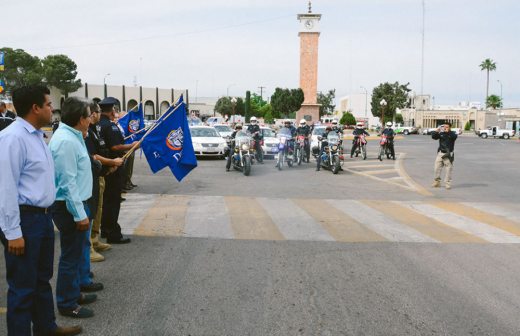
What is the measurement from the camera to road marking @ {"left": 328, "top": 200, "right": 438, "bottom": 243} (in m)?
7.85

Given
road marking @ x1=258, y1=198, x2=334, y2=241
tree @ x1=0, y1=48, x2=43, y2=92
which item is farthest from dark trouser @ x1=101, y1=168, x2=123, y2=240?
tree @ x1=0, y1=48, x2=43, y2=92

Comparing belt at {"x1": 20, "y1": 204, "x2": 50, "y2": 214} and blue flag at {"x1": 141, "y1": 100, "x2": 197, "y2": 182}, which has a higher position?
blue flag at {"x1": 141, "y1": 100, "x2": 197, "y2": 182}

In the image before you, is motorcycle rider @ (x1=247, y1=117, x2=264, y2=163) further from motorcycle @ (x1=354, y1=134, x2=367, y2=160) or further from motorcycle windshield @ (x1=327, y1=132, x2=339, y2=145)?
motorcycle @ (x1=354, y1=134, x2=367, y2=160)

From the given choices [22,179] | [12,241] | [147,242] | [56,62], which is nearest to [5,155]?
[22,179]

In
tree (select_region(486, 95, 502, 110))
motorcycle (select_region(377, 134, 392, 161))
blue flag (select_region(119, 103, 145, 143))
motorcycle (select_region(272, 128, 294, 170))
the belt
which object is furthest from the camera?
tree (select_region(486, 95, 502, 110))

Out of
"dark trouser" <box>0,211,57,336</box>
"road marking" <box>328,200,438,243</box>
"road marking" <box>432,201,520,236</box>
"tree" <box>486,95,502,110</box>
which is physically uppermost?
"tree" <box>486,95,502,110</box>

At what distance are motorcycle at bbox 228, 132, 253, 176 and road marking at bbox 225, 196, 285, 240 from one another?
5177 millimetres

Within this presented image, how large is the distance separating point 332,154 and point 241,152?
130 inches

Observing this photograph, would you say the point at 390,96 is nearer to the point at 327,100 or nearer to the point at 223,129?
the point at 327,100

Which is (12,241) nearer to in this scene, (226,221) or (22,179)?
(22,179)

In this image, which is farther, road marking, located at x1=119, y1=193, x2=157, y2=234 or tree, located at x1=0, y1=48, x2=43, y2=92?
tree, located at x1=0, y1=48, x2=43, y2=92

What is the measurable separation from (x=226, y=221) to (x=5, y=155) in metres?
5.71

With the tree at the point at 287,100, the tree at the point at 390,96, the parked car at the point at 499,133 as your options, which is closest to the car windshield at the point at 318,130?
the tree at the point at 287,100

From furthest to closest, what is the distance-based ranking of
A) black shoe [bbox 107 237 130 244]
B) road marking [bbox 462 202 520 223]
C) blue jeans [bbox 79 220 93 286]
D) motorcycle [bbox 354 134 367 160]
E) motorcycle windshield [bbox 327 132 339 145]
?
motorcycle [bbox 354 134 367 160] < motorcycle windshield [bbox 327 132 339 145] < road marking [bbox 462 202 520 223] < black shoe [bbox 107 237 130 244] < blue jeans [bbox 79 220 93 286]
